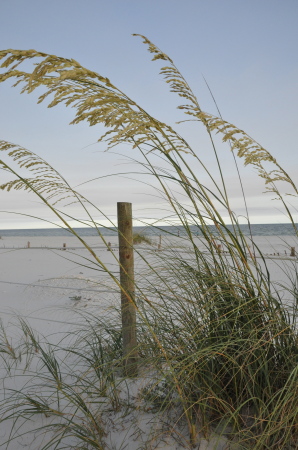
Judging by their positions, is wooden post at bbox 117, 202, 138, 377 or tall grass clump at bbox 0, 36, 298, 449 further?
wooden post at bbox 117, 202, 138, 377

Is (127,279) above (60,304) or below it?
above

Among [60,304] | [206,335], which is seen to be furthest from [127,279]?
[60,304]

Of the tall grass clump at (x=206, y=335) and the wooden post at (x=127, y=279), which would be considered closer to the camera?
the tall grass clump at (x=206, y=335)

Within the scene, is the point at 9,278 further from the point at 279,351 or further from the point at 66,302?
the point at 279,351

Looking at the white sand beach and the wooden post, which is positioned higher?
the wooden post

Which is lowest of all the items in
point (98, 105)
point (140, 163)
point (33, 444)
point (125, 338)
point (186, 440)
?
point (33, 444)

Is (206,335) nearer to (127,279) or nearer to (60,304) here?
(127,279)

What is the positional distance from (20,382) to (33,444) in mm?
733

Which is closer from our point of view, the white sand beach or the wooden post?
the white sand beach

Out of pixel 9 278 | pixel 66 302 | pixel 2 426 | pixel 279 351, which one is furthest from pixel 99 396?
pixel 9 278

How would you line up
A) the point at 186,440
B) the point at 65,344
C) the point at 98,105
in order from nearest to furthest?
1. the point at 98,105
2. the point at 186,440
3. the point at 65,344

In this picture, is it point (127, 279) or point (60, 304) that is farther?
point (60, 304)

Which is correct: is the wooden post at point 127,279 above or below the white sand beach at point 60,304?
above

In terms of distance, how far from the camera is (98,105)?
1.60 metres
